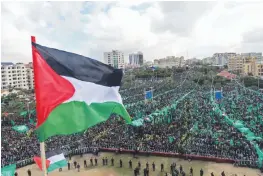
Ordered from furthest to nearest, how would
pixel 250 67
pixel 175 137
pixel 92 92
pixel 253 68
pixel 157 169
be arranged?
pixel 250 67
pixel 253 68
pixel 175 137
pixel 157 169
pixel 92 92

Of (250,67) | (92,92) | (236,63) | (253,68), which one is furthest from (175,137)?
(236,63)

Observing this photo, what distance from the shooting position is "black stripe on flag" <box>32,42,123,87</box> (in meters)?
5.62

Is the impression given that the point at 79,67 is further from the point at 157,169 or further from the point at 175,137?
the point at 175,137

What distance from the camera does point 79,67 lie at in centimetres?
599

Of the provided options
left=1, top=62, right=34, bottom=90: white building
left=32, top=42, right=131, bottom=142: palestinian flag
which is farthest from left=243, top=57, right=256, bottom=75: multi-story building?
left=32, top=42, right=131, bottom=142: palestinian flag

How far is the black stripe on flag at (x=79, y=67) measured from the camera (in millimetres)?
5621

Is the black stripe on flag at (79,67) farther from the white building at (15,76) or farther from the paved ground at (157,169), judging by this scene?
the white building at (15,76)

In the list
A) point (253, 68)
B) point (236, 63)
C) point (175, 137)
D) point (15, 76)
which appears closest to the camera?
point (175, 137)

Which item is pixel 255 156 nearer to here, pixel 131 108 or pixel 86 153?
pixel 86 153

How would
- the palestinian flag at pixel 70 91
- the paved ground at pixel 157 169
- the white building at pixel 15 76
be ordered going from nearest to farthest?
the palestinian flag at pixel 70 91, the paved ground at pixel 157 169, the white building at pixel 15 76

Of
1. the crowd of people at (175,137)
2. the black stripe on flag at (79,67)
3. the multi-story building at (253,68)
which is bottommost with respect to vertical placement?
the crowd of people at (175,137)

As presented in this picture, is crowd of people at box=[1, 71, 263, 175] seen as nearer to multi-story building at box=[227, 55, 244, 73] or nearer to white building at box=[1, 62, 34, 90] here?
white building at box=[1, 62, 34, 90]

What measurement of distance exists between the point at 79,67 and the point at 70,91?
21.7 inches

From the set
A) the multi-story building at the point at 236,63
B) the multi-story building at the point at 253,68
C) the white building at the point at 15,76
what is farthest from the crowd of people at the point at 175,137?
the multi-story building at the point at 236,63
